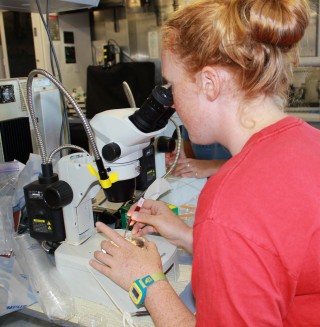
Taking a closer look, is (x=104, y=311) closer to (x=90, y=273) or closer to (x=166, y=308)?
(x=90, y=273)

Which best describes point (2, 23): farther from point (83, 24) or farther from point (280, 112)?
point (280, 112)

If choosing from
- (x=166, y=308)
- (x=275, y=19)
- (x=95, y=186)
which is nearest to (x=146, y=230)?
(x=95, y=186)

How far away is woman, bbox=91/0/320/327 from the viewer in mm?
528

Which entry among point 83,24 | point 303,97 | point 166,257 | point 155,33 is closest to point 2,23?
point 83,24

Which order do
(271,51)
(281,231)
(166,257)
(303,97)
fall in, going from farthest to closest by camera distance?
1. (303,97)
2. (166,257)
3. (271,51)
4. (281,231)

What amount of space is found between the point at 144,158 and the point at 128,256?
41 centimetres

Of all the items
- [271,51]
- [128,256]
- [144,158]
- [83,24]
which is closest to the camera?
[271,51]

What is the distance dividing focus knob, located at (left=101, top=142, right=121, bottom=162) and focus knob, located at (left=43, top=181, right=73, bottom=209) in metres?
0.14

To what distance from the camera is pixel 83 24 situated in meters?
3.97

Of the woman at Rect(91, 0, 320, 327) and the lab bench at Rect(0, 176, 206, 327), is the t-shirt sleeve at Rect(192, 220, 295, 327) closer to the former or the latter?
the woman at Rect(91, 0, 320, 327)

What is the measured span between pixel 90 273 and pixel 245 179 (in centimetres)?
50

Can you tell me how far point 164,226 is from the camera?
3.22 feet

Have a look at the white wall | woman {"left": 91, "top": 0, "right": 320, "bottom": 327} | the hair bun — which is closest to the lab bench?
woman {"left": 91, "top": 0, "right": 320, "bottom": 327}

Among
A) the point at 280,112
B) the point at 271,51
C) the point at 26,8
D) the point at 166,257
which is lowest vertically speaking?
the point at 166,257
